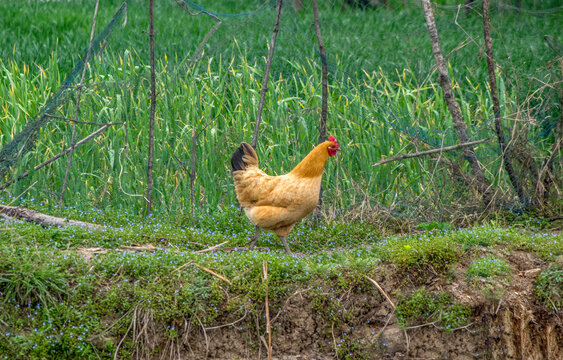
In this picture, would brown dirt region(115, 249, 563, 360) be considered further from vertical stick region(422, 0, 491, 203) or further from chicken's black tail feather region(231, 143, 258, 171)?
vertical stick region(422, 0, 491, 203)

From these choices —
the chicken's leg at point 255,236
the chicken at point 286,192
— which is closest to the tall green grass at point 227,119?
the chicken's leg at point 255,236

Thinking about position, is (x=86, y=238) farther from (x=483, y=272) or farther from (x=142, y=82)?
(x=483, y=272)

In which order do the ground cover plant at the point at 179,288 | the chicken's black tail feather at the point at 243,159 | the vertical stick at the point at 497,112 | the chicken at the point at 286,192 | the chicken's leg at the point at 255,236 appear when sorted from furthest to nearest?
the vertical stick at the point at 497,112
the chicken's leg at the point at 255,236
the chicken's black tail feather at the point at 243,159
the chicken at the point at 286,192
the ground cover plant at the point at 179,288

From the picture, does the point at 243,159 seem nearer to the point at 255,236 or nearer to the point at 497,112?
the point at 255,236

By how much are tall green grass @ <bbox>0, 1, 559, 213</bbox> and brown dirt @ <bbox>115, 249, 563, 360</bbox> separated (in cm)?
201

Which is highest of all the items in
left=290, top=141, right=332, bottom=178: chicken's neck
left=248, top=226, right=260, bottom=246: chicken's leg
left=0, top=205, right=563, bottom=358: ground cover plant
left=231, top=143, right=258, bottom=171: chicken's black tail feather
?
left=290, top=141, right=332, bottom=178: chicken's neck

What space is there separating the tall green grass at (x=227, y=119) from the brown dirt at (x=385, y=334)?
79.1 inches

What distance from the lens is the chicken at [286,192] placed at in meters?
5.13

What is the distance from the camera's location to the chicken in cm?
513

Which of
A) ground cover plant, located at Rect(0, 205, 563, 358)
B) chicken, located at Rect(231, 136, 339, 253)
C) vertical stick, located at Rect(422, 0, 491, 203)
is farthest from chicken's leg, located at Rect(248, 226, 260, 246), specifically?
vertical stick, located at Rect(422, 0, 491, 203)

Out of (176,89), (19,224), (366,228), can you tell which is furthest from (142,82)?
(366,228)

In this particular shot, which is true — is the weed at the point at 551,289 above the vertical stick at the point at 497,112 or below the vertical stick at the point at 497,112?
below

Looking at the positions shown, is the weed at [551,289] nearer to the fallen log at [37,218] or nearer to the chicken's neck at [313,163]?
the chicken's neck at [313,163]

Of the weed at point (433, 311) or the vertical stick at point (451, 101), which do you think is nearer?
the weed at point (433, 311)
